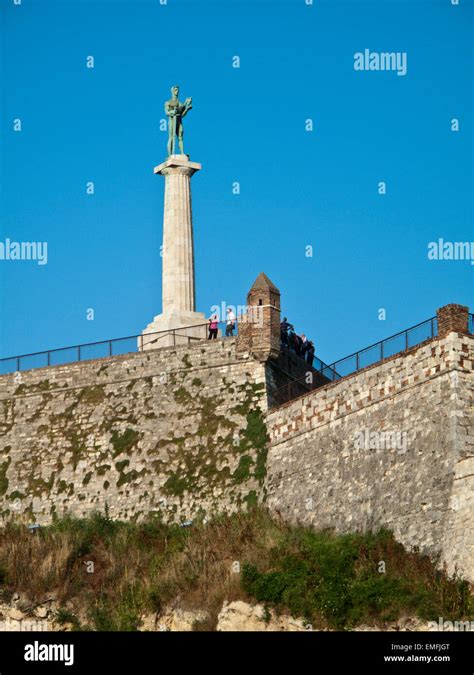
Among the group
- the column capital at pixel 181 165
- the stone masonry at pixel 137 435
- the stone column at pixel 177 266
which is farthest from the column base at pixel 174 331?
the column capital at pixel 181 165

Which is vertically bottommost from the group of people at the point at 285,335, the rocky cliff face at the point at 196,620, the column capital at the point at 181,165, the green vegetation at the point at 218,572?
the rocky cliff face at the point at 196,620

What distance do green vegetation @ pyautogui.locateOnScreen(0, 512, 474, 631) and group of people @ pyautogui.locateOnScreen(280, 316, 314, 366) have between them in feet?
26.2

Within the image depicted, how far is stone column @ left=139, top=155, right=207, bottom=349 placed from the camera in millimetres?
70062

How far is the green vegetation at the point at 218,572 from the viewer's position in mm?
54969

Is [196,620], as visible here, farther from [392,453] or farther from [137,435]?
[137,435]

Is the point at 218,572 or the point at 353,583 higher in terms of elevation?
the point at 218,572

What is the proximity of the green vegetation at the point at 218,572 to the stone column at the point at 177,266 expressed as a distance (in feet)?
25.7

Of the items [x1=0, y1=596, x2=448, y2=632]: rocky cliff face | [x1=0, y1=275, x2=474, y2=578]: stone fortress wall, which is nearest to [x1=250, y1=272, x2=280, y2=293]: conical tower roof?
[x1=0, y1=275, x2=474, y2=578]: stone fortress wall

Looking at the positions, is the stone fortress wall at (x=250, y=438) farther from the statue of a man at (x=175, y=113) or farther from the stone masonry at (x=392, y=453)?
the statue of a man at (x=175, y=113)

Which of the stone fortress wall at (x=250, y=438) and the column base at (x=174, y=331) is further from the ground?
the column base at (x=174, y=331)

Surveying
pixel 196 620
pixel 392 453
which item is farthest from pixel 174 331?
pixel 196 620

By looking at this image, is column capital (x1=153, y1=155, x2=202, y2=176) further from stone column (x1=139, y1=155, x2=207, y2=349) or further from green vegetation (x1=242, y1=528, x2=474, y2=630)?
green vegetation (x1=242, y1=528, x2=474, y2=630)

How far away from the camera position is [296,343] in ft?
229

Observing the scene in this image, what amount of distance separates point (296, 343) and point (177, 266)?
5468mm
